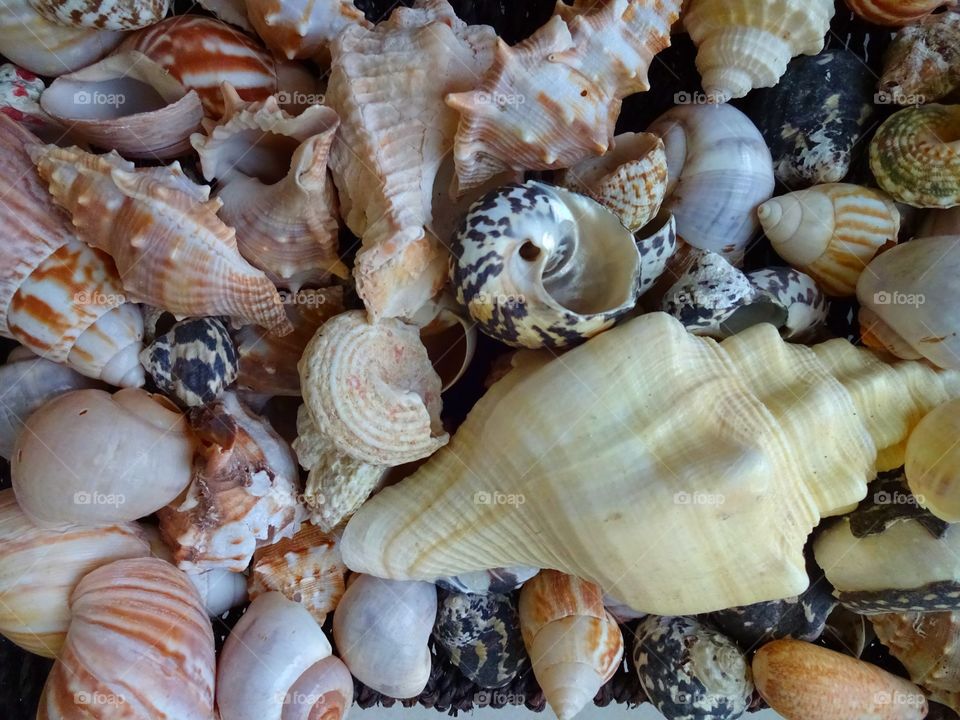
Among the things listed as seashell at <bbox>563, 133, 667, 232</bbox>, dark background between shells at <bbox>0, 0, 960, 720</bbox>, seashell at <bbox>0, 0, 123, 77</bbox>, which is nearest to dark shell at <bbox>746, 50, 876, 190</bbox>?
dark background between shells at <bbox>0, 0, 960, 720</bbox>

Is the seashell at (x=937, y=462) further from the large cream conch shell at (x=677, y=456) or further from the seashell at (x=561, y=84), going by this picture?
the seashell at (x=561, y=84)

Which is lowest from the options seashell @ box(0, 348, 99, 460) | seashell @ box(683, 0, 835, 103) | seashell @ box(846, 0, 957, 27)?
seashell @ box(0, 348, 99, 460)

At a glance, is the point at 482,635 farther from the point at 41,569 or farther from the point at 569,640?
the point at 41,569

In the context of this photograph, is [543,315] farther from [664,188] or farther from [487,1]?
[487,1]

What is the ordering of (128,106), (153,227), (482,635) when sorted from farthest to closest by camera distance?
(482,635) < (128,106) < (153,227)

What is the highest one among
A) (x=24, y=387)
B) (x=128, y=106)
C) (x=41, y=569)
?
(x=128, y=106)

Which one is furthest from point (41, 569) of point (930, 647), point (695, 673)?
point (930, 647)

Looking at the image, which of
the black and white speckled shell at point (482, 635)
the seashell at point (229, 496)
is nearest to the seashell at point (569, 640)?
the black and white speckled shell at point (482, 635)

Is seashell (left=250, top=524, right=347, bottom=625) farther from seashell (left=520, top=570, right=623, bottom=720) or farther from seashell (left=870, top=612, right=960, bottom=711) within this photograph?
seashell (left=870, top=612, right=960, bottom=711)
